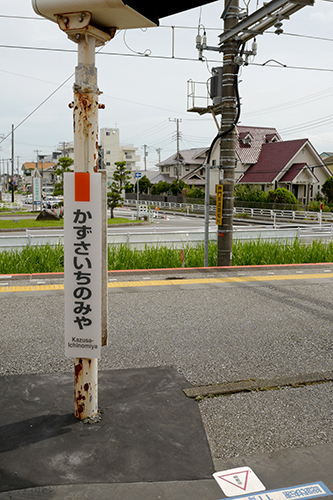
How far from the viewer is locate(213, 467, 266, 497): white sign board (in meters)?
2.70

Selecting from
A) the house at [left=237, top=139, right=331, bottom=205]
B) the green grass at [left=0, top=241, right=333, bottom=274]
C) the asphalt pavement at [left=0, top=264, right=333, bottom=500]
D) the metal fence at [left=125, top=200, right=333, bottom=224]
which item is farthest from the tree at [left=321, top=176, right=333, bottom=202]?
the asphalt pavement at [left=0, top=264, right=333, bottom=500]

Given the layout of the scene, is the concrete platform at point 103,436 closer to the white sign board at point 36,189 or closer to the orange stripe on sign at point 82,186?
the orange stripe on sign at point 82,186

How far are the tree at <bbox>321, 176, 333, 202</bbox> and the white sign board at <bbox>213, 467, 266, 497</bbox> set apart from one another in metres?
40.8

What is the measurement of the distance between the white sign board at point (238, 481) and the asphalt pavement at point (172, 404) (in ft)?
0.04

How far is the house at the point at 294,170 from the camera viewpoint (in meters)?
41.8

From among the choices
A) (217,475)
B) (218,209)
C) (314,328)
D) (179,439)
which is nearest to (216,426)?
(179,439)

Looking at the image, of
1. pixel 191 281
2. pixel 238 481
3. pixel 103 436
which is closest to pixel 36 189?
pixel 191 281

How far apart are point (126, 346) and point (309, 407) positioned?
7.40 ft

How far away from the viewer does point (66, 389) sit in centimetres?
396

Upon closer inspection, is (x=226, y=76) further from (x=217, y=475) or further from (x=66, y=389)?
(x=217, y=475)

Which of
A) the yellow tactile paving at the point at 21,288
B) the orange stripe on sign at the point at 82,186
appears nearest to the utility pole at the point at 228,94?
the yellow tactile paving at the point at 21,288

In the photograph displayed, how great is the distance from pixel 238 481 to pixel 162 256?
8.44 m

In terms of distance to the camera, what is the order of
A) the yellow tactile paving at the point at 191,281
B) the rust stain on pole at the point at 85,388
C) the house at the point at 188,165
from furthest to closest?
the house at the point at 188,165 < the yellow tactile paving at the point at 191,281 < the rust stain on pole at the point at 85,388

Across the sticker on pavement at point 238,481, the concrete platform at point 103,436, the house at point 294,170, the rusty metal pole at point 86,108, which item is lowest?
the sticker on pavement at point 238,481
